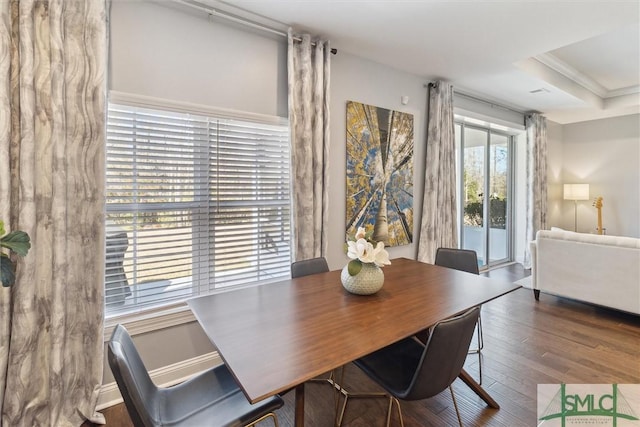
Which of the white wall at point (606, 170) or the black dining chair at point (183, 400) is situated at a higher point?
the white wall at point (606, 170)

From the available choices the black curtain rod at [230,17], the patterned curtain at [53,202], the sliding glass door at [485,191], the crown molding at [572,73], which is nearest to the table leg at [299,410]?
the patterned curtain at [53,202]

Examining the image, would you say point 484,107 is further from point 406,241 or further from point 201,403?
point 201,403

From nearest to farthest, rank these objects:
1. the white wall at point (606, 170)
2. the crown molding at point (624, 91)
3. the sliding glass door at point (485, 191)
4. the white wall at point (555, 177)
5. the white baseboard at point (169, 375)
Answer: the white baseboard at point (169, 375), the crown molding at point (624, 91), the sliding glass door at point (485, 191), the white wall at point (606, 170), the white wall at point (555, 177)

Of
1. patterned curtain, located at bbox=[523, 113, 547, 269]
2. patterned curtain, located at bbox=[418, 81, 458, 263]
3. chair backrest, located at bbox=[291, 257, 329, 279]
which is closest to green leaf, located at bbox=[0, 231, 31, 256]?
chair backrest, located at bbox=[291, 257, 329, 279]

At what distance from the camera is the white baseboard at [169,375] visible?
1982 millimetres

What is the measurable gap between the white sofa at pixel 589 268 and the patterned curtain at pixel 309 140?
9.35 ft

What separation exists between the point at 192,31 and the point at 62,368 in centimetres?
230

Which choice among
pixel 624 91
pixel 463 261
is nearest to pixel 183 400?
pixel 463 261

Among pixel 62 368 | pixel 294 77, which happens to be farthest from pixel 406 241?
pixel 62 368

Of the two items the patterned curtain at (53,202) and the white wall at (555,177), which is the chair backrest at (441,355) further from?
the white wall at (555,177)

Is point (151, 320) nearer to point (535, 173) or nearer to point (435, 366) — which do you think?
point (435, 366)

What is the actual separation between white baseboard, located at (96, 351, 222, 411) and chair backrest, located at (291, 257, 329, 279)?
30.2 inches

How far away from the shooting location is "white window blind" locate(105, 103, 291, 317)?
203 centimetres

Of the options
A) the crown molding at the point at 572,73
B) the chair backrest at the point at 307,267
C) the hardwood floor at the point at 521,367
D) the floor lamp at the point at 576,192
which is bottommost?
the hardwood floor at the point at 521,367
